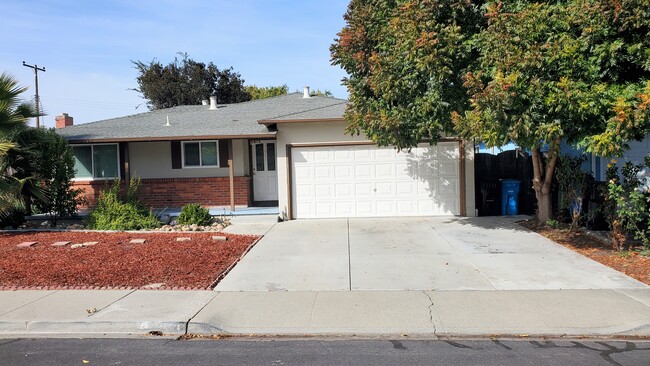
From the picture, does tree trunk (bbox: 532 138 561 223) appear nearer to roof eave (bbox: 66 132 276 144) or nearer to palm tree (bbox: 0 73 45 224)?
roof eave (bbox: 66 132 276 144)

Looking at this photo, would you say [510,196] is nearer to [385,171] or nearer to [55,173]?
[385,171]

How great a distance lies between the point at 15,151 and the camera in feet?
45.7

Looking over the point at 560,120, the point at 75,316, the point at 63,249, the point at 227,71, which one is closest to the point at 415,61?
the point at 560,120

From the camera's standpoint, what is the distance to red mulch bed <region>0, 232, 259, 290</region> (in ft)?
28.1

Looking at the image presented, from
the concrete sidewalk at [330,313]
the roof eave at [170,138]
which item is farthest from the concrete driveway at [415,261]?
the roof eave at [170,138]

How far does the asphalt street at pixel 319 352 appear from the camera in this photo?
538 centimetres

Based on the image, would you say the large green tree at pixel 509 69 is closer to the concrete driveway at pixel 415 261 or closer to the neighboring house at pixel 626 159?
the neighboring house at pixel 626 159

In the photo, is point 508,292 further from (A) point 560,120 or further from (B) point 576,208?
(B) point 576,208

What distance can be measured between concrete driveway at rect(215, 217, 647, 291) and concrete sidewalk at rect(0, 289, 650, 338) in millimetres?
525

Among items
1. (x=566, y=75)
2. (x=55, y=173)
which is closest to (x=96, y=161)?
(x=55, y=173)

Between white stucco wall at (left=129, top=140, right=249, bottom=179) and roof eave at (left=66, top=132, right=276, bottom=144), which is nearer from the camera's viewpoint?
roof eave at (left=66, top=132, right=276, bottom=144)

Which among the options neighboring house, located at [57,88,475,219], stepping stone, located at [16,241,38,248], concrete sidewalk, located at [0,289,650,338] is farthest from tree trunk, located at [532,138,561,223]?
stepping stone, located at [16,241,38,248]

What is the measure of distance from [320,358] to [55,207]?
11808 mm

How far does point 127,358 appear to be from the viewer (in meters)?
5.53
